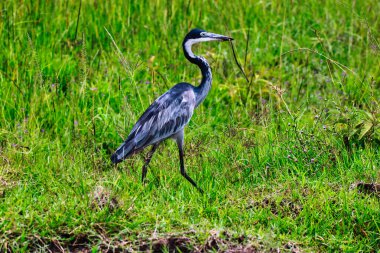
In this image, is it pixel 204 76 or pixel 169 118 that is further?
pixel 204 76

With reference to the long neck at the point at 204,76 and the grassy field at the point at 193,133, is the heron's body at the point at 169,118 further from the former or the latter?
the grassy field at the point at 193,133

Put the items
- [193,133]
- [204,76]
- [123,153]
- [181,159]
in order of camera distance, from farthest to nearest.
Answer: [193,133] → [204,76] → [181,159] → [123,153]

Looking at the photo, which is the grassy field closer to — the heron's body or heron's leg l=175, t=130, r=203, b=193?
heron's leg l=175, t=130, r=203, b=193

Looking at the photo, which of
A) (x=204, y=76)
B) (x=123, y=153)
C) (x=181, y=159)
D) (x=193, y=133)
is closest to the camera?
(x=123, y=153)

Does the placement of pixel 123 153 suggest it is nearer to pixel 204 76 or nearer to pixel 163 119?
pixel 163 119

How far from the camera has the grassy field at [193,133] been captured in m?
4.72

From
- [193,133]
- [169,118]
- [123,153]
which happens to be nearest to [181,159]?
[169,118]

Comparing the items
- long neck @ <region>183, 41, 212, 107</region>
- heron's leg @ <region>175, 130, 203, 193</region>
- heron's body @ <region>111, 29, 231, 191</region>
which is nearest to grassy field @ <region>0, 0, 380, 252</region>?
heron's leg @ <region>175, 130, 203, 193</region>

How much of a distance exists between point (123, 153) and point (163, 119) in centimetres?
46

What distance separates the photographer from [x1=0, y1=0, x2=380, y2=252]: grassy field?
472 cm

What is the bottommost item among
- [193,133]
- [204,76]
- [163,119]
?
[193,133]

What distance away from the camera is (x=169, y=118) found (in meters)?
5.89

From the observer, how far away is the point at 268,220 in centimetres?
501

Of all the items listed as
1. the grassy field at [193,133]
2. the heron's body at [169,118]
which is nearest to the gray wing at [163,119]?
the heron's body at [169,118]
